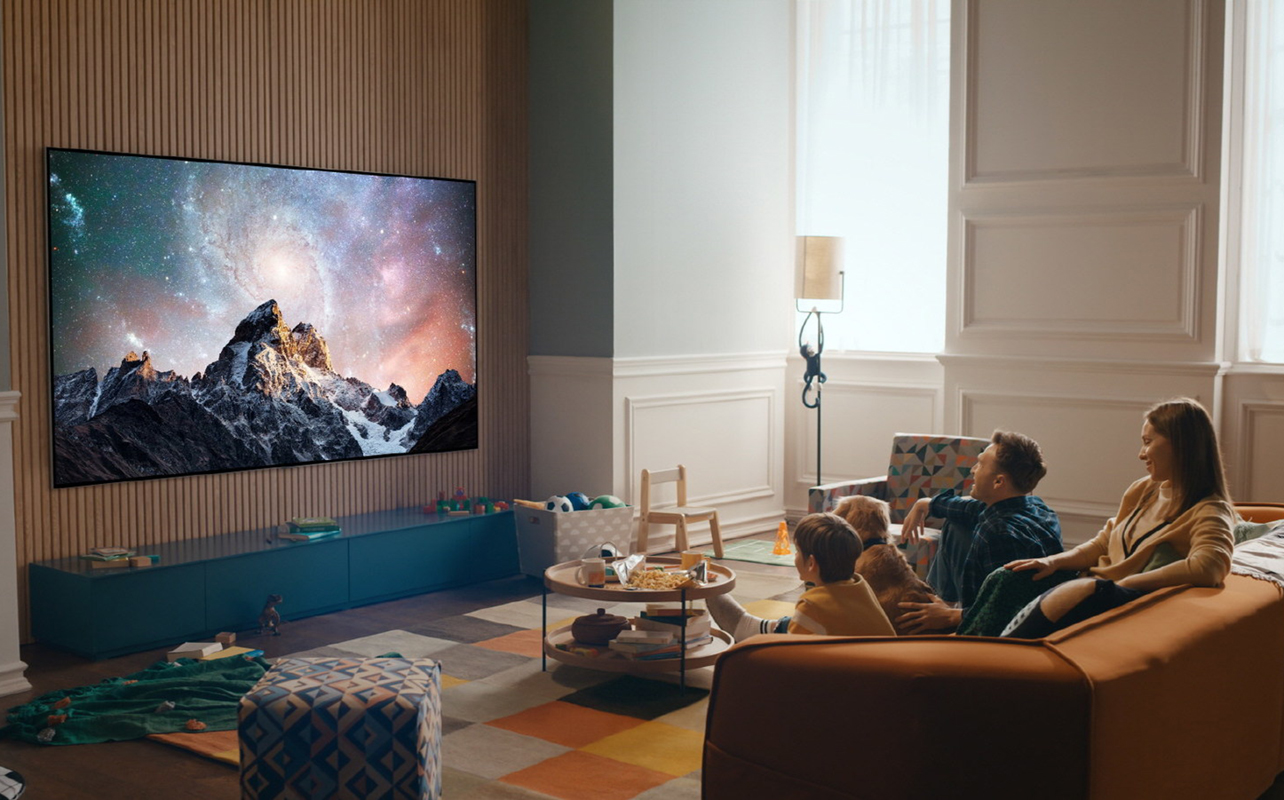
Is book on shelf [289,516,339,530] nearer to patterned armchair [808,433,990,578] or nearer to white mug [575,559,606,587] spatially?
white mug [575,559,606,587]

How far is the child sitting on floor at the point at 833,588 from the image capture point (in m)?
3.16

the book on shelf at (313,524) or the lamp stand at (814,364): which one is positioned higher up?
the lamp stand at (814,364)

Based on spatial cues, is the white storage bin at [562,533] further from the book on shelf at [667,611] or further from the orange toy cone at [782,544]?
the book on shelf at [667,611]

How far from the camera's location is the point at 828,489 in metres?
5.64

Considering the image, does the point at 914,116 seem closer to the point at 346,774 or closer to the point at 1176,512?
the point at 1176,512

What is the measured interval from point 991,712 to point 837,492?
3.38 metres

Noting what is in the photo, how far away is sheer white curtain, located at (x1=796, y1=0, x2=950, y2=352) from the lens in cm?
702

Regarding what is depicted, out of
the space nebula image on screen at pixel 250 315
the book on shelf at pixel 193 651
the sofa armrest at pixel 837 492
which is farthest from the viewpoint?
the sofa armrest at pixel 837 492

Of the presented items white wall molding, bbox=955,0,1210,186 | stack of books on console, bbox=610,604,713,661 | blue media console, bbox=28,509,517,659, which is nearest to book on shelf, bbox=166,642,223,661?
blue media console, bbox=28,509,517,659

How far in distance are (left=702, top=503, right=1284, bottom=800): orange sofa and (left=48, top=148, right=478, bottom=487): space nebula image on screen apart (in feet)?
10.9

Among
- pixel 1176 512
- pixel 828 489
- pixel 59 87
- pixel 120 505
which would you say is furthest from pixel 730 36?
pixel 1176 512

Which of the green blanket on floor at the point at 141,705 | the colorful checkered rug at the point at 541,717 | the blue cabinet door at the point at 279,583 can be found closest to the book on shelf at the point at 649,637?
the colorful checkered rug at the point at 541,717

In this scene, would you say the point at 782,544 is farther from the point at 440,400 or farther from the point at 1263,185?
the point at 1263,185

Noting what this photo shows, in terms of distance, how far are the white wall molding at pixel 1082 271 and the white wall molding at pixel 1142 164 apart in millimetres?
166
